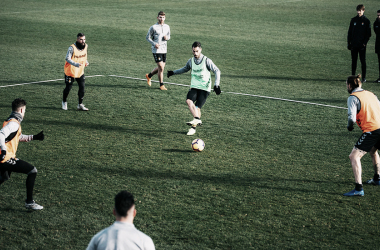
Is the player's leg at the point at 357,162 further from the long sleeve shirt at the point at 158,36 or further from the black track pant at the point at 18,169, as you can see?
the long sleeve shirt at the point at 158,36

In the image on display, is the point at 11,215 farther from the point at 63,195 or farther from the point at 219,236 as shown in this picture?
the point at 219,236

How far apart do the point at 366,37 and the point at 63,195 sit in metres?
13.2

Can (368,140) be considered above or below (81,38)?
below

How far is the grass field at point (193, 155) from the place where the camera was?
259 inches

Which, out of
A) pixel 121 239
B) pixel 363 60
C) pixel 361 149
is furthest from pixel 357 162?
pixel 363 60

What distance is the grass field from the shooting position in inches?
259

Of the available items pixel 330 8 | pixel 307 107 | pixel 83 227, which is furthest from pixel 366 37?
pixel 330 8

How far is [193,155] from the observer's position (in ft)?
31.3

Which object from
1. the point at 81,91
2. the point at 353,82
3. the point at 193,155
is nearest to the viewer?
the point at 353,82

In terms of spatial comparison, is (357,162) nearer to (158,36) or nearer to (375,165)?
(375,165)

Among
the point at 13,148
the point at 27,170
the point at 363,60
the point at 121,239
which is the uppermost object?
the point at 363,60

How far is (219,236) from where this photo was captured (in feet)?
20.9

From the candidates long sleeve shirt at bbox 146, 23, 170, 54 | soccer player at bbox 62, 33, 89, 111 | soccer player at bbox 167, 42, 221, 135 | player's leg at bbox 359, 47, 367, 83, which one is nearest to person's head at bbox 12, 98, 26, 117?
soccer player at bbox 167, 42, 221, 135

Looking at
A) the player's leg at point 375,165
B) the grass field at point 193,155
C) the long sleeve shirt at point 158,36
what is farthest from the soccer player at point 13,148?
the long sleeve shirt at point 158,36
